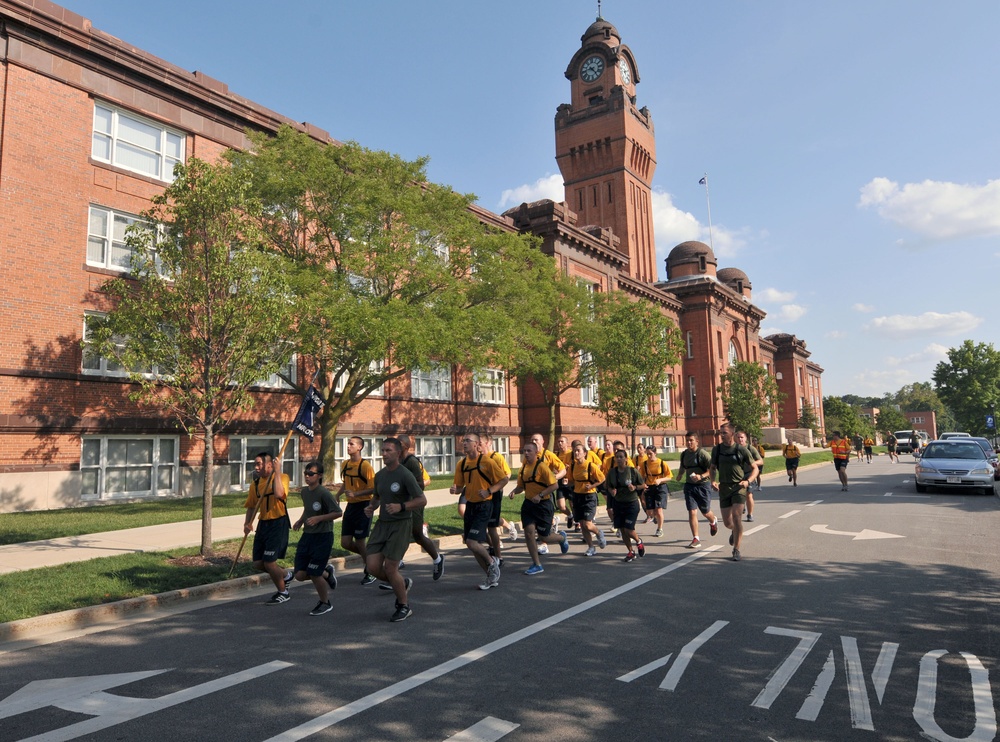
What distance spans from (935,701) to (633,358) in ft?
76.2

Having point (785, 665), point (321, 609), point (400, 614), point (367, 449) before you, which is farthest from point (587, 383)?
point (785, 665)

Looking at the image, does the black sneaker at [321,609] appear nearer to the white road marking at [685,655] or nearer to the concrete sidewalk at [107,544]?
the white road marking at [685,655]

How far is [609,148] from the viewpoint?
60031 millimetres

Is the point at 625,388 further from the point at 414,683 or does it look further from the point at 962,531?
the point at 414,683

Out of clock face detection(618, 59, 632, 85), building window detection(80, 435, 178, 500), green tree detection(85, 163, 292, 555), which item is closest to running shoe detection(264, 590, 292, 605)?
green tree detection(85, 163, 292, 555)

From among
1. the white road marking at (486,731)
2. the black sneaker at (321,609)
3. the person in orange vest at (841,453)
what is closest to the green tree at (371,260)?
the black sneaker at (321,609)

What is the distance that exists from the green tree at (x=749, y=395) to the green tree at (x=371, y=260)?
105ft

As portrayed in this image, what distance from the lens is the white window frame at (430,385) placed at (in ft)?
98.0

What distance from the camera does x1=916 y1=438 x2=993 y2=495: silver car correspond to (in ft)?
61.5

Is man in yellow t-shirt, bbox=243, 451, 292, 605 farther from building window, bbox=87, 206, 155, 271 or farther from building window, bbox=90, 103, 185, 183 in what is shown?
building window, bbox=90, 103, 185, 183

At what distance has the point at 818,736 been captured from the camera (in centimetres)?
389

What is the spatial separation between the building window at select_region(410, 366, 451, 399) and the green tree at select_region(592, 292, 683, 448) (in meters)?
7.13

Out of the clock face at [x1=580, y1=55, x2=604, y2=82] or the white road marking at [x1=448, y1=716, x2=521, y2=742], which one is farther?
the clock face at [x1=580, y1=55, x2=604, y2=82]

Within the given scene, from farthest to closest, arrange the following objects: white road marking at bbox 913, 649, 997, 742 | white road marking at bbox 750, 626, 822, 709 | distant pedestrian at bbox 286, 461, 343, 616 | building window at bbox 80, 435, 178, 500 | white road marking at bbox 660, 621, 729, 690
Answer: building window at bbox 80, 435, 178, 500, distant pedestrian at bbox 286, 461, 343, 616, white road marking at bbox 660, 621, 729, 690, white road marking at bbox 750, 626, 822, 709, white road marking at bbox 913, 649, 997, 742
